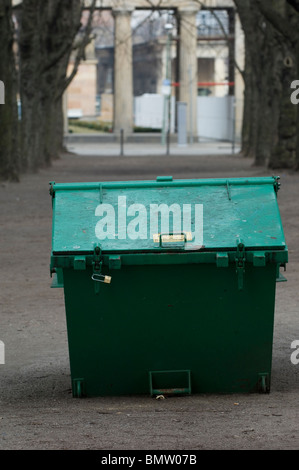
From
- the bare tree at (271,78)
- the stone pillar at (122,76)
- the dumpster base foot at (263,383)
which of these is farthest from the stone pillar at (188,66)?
the dumpster base foot at (263,383)

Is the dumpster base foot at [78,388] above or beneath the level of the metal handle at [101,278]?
beneath

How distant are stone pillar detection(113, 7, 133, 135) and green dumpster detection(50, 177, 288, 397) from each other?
4819cm

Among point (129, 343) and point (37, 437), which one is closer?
point (37, 437)

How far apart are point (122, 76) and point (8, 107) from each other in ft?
111

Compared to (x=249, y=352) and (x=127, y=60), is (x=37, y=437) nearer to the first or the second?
(x=249, y=352)

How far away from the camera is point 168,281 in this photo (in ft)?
19.2

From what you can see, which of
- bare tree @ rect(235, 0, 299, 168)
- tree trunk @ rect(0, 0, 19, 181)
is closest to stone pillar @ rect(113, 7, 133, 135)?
bare tree @ rect(235, 0, 299, 168)

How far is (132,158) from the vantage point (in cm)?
3794

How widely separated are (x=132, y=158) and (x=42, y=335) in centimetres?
2966
